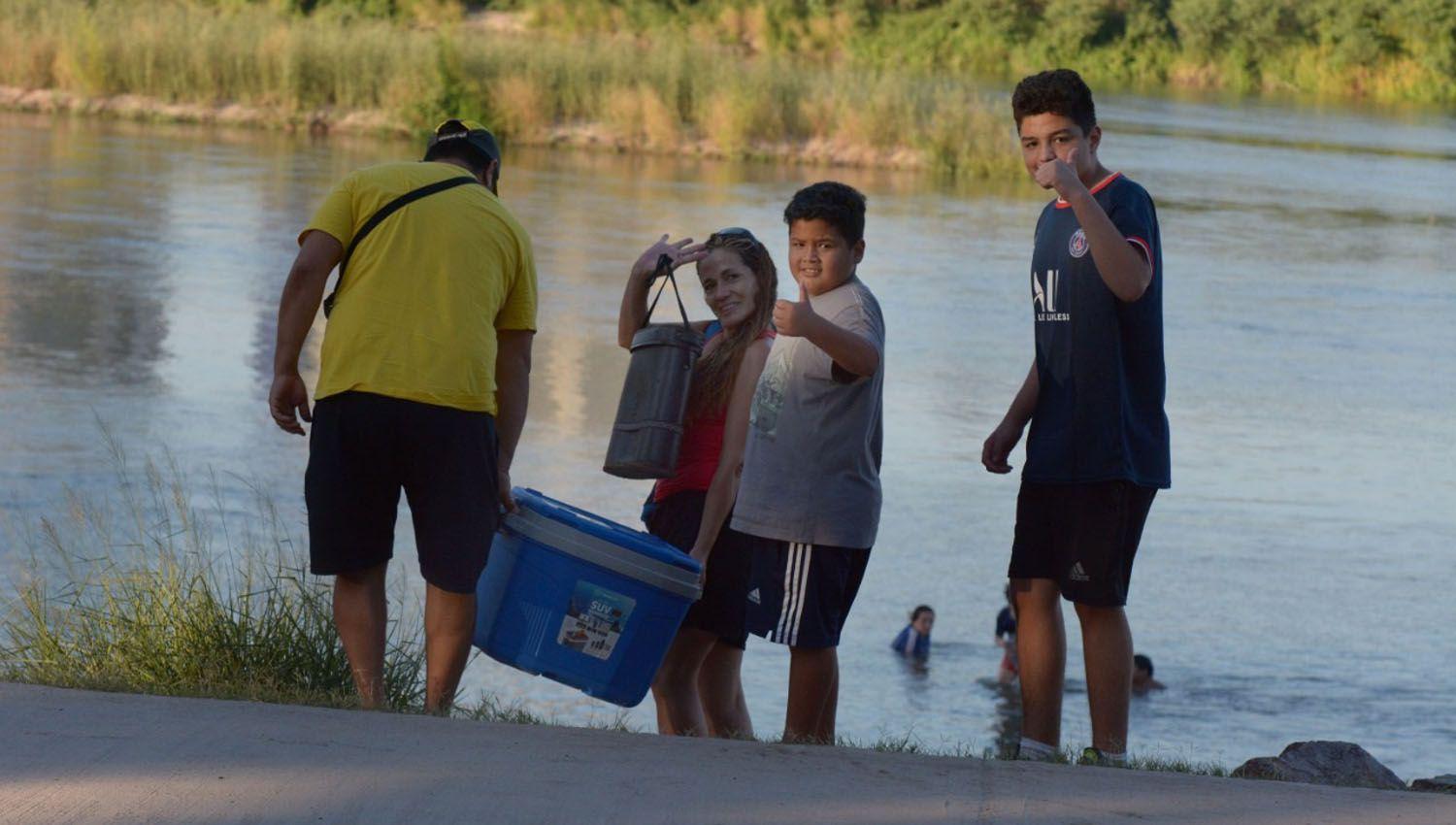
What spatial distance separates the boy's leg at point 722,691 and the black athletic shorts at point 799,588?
1.08 feet

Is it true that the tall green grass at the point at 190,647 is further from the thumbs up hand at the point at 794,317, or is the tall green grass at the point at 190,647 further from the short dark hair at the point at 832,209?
the short dark hair at the point at 832,209

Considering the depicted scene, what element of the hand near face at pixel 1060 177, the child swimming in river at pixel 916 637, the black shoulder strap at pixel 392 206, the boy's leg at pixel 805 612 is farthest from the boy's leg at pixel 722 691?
the child swimming in river at pixel 916 637

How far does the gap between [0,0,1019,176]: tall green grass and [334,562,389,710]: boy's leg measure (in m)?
31.7

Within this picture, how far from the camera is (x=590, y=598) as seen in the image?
212 inches

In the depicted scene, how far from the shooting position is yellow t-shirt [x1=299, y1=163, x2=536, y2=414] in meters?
5.37

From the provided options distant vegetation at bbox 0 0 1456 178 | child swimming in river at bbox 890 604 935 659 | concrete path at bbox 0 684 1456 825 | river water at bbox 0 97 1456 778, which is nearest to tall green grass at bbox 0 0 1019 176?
distant vegetation at bbox 0 0 1456 178

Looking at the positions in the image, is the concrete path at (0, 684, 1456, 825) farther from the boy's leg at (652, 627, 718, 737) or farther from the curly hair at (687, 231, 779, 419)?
the curly hair at (687, 231, 779, 419)

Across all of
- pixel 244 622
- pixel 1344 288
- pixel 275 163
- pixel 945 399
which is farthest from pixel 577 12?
pixel 244 622

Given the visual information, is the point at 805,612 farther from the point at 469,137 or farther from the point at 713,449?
the point at 469,137

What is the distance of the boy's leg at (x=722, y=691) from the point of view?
5859 millimetres

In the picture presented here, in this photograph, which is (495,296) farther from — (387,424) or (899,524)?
(899,524)

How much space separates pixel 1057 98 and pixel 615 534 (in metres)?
1.60

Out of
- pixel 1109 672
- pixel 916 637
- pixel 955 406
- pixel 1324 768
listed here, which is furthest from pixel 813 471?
pixel 955 406

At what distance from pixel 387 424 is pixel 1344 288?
20.3 m
